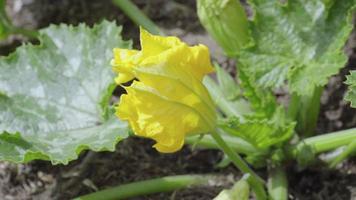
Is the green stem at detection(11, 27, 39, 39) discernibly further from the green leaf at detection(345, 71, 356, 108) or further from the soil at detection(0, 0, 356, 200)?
the green leaf at detection(345, 71, 356, 108)

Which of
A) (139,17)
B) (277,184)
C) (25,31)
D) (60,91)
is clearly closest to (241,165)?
(277,184)

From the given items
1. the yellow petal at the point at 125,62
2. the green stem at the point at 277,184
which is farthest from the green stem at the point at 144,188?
the yellow petal at the point at 125,62

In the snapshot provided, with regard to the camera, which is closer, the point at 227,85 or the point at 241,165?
the point at 241,165

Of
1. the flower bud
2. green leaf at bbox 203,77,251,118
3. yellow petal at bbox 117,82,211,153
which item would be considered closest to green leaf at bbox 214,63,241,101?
green leaf at bbox 203,77,251,118

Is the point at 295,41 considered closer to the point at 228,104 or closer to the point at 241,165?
the point at 228,104

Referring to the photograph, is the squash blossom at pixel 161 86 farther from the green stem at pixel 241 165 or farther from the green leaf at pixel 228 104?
the green leaf at pixel 228 104

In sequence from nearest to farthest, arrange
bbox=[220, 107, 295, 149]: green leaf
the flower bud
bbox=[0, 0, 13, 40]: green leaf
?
bbox=[220, 107, 295, 149]: green leaf, the flower bud, bbox=[0, 0, 13, 40]: green leaf

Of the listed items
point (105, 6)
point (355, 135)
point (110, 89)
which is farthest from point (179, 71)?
point (105, 6)
